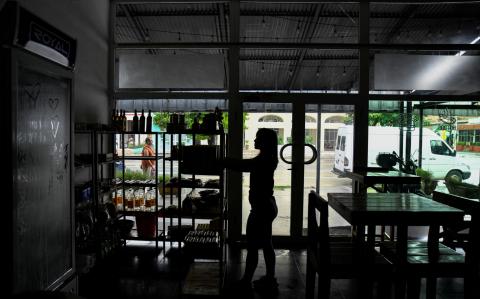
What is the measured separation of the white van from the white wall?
352cm

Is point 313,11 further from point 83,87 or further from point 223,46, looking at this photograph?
point 83,87

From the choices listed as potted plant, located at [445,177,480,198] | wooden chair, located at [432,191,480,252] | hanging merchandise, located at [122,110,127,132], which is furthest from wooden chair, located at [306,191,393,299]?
potted plant, located at [445,177,480,198]

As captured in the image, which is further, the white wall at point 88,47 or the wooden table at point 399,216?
the white wall at point 88,47

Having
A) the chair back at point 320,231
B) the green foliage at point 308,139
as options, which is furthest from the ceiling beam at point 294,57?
the chair back at point 320,231

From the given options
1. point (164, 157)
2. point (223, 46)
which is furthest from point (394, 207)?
point (223, 46)

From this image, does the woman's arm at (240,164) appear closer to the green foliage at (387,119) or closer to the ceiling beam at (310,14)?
the green foliage at (387,119)

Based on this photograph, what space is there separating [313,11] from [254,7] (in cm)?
87

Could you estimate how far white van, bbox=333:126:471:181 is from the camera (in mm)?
4934

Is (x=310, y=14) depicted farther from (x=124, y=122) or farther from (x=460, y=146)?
(x=124, y=122)

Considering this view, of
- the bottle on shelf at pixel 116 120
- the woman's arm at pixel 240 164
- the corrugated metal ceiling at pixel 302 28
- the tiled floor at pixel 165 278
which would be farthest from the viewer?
the corrugated metal ceiling at pixel 302 28

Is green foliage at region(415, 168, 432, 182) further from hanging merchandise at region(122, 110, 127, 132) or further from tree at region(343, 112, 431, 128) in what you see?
hanging merchandise at region(122, 110, 127, 132)

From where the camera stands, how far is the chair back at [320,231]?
232 centimetres

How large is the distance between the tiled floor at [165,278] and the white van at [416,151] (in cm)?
168

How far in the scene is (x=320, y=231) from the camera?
2.38 metres
